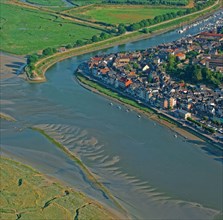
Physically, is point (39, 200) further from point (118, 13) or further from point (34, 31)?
point (118, 13)

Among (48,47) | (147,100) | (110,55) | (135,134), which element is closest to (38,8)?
(48,47)

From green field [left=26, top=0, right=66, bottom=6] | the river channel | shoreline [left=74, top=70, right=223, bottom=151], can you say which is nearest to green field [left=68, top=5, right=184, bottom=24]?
green field [left=26, top=0, right=66, bottom=6]

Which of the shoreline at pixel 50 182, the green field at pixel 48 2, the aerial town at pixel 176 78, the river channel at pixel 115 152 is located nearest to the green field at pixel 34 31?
the green field at pixel 48 2

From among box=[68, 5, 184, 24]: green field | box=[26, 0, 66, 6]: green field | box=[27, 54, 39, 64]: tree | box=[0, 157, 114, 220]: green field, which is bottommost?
box=[0, 157, 114, 220]: green field

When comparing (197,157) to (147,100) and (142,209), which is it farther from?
(147,100)

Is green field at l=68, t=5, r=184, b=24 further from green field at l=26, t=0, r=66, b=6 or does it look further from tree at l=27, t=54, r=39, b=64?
tree at l=27, t=54, r=39, b=64
